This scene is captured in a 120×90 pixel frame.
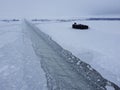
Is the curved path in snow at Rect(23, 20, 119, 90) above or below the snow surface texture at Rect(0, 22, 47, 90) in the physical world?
below

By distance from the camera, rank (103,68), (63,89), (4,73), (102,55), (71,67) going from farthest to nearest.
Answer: (102,55) < (71,67) < (103,68) < (4,73) < (63,89)

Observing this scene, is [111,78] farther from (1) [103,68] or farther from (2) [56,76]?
(2) [56,76]

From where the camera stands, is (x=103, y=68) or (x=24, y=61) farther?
(x=24, y=61)

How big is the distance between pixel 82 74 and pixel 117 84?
4.15 feet

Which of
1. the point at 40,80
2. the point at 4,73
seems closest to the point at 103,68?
the point at 40,80

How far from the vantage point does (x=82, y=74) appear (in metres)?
5.02

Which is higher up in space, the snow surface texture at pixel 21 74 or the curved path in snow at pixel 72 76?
the snow surface texture at pixel 21 74

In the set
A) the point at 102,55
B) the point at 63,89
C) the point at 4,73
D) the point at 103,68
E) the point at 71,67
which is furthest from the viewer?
the point at 102,55

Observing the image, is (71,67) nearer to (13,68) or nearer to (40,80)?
(40,80)

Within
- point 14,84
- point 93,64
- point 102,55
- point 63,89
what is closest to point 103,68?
point 93,64

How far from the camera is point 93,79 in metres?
4.63

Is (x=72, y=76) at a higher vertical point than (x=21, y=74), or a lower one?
lower

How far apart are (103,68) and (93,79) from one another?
91 centimetres

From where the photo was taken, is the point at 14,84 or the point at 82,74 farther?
the point at 82,74
